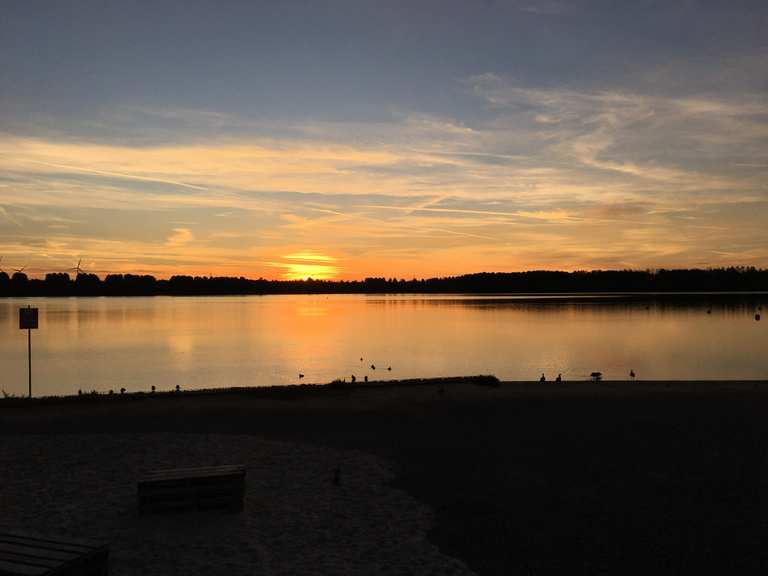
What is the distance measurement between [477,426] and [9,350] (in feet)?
216

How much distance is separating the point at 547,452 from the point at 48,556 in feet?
40.7

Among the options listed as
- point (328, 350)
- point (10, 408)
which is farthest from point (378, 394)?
point (328, 350)

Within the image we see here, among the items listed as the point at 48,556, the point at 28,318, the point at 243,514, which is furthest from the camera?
the point at 28,318

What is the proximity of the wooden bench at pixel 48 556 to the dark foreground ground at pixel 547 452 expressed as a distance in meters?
5.29

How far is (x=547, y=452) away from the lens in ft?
54.0

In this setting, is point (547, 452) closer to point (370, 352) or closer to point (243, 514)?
point (243, 514)

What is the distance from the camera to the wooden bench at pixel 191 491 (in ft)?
37.4

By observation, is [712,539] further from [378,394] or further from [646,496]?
[378,394]

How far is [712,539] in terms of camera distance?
1051 cm

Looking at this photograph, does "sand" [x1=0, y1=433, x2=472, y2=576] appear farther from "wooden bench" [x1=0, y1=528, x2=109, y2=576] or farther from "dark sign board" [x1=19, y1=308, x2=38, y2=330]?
"dark sign board" [x1=19, y1=308, x2=38, y2=330]

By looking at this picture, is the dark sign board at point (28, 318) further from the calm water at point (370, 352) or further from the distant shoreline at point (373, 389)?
the calm water at point (370, 352)

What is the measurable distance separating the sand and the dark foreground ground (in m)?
0.90

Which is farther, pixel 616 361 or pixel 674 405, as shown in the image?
pixel 616 361

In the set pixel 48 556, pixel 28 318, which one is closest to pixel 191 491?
pixel 48 556
